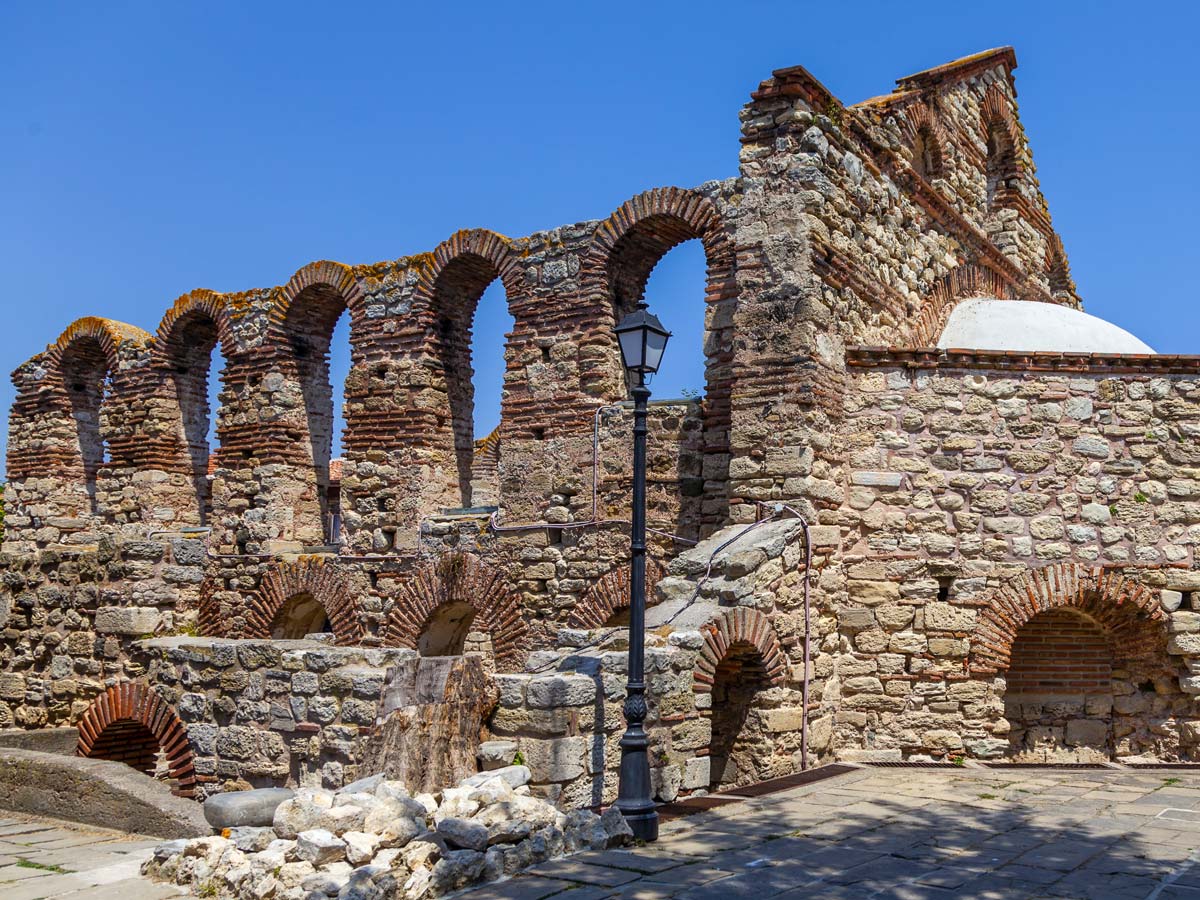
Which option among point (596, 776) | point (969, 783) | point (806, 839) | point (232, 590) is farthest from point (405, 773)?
point (232, 590)

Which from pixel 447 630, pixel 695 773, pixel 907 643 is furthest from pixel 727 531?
pixel 447 630

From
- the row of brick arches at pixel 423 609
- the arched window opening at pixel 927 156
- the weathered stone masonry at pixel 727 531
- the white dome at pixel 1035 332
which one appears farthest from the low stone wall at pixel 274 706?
the arched window opening at pixel 927 156

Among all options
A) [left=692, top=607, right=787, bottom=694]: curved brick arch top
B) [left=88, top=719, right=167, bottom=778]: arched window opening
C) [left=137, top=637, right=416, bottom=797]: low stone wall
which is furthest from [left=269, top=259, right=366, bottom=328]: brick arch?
[left=692, top=607, right=787, bottom=694]: curved brick arch top

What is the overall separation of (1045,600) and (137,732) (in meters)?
7.93

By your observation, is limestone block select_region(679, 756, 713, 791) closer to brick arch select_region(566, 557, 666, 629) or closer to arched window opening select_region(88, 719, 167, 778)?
brick arch select_region(566, 557, 666, 629)

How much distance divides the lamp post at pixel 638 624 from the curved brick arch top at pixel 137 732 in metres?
3.32

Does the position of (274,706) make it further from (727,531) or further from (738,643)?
(727,531)

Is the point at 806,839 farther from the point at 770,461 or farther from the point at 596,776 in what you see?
the point at 770,461

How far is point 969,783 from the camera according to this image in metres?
8.88

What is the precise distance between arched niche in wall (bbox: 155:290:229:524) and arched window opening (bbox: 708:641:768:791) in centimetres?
894

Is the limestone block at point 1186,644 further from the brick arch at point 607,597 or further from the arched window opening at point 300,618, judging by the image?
the arched window opening at point 300,618

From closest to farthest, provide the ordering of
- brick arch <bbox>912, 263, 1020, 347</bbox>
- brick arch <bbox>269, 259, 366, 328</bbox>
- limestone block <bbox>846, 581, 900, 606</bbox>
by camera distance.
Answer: limestone block <bbox>846, 581, 900, 606</bbox> < brick arch <bbox>912, 263, 1020, 347</bbox> < brick arch <bbox>269, 259, 366, 328</bbox>

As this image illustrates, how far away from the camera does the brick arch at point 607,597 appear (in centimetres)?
1141

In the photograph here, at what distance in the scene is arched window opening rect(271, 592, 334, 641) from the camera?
14.1 m
